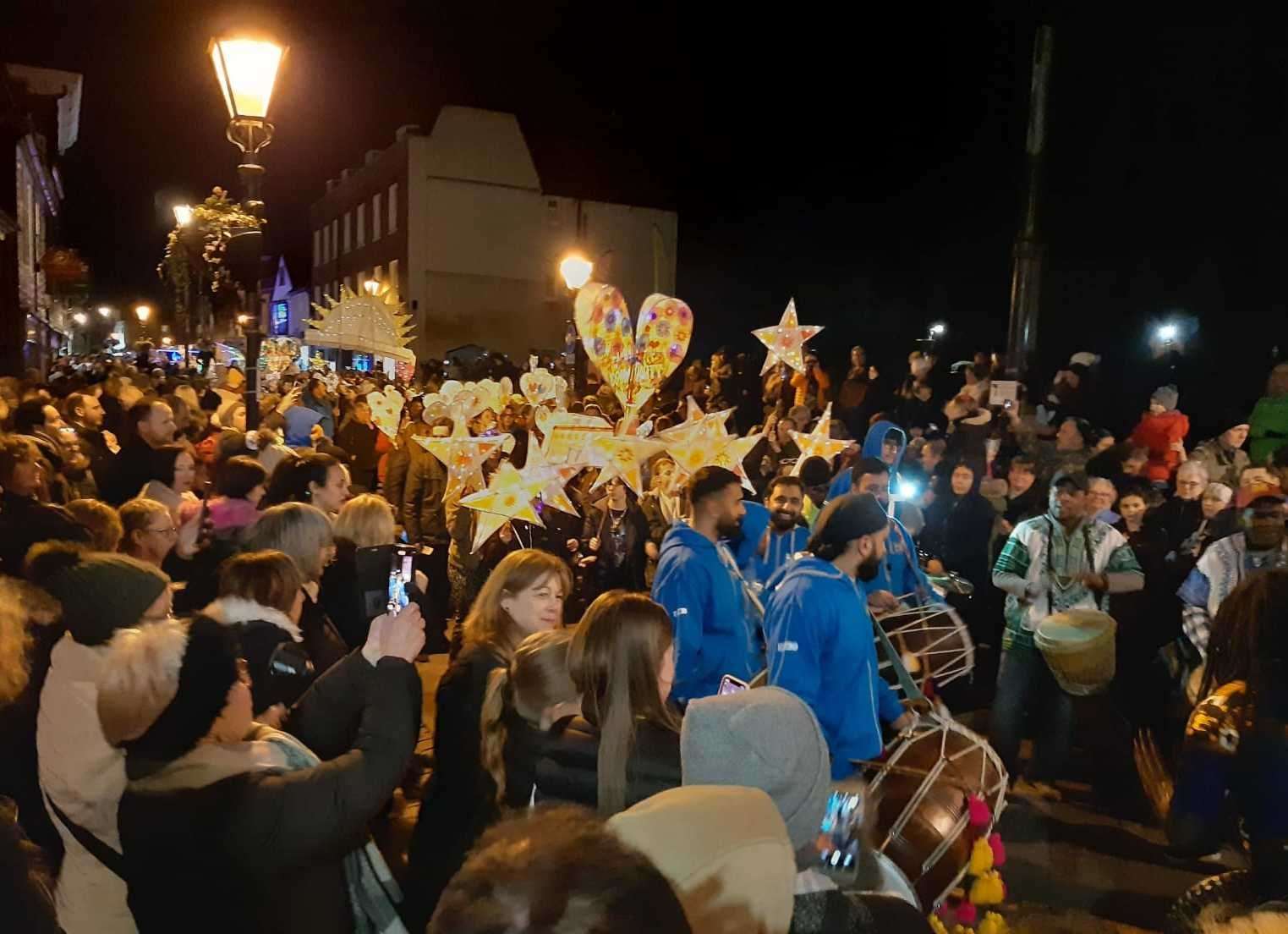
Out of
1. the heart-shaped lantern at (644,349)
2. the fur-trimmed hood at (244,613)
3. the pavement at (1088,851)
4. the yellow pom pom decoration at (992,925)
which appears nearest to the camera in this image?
the fur-trimmed hood at (244,613)

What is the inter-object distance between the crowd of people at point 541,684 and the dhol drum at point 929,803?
14 cm

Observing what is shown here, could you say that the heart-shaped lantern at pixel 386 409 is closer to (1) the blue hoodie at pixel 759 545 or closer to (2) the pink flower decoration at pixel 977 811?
(1) the blue hoodie at pixel 759 545

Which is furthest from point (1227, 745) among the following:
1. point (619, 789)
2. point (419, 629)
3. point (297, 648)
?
point (297, 648)

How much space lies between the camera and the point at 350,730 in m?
2.88

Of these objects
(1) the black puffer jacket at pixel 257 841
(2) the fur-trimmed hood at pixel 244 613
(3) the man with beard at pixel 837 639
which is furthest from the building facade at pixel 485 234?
(1) the black puffer jacket at pixel 257 841

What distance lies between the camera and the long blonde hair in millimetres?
3482

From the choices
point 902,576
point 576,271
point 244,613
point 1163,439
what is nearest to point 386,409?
point 576,271

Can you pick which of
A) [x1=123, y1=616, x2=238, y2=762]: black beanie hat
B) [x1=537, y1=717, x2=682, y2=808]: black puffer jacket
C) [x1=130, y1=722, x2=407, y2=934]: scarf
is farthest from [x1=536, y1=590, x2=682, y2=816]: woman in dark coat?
[x1=123, y1=616, x2=238, y2=762]: black beanie hat

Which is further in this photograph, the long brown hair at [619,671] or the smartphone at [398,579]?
the smartphone at [398,579]

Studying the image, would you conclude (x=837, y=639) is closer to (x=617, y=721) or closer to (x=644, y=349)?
(x=617, y=721)

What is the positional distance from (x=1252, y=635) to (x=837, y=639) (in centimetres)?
139

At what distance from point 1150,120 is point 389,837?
1288 cm

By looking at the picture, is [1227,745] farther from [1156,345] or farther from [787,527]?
[1156,345]

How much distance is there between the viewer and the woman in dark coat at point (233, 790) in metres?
2.11
